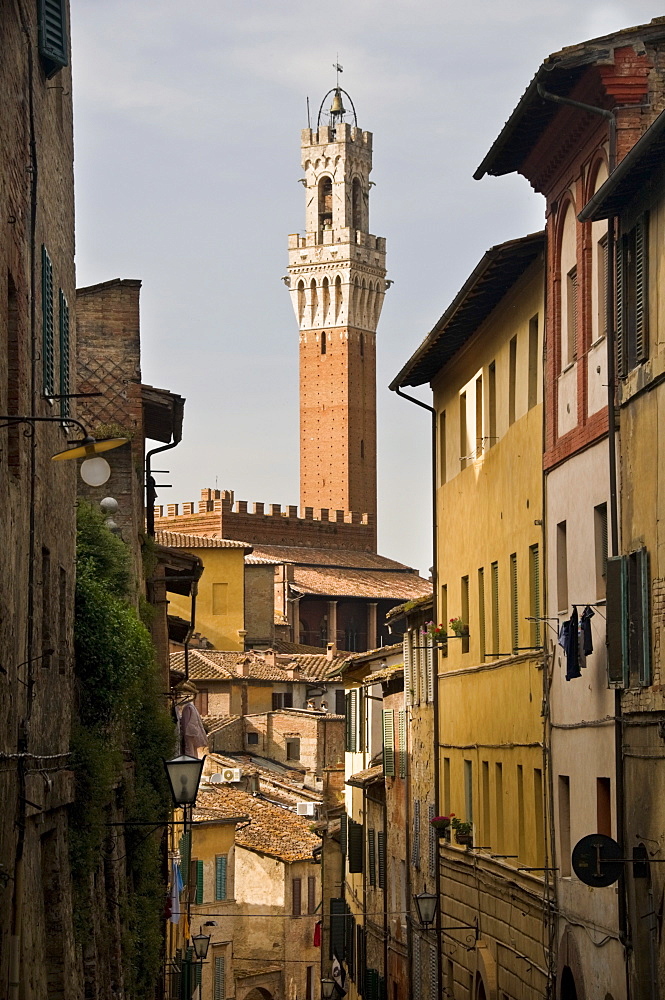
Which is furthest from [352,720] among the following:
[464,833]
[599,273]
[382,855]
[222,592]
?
[222,592]

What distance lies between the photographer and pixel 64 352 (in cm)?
1534

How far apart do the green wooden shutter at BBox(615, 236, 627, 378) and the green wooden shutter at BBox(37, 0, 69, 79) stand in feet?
16.4

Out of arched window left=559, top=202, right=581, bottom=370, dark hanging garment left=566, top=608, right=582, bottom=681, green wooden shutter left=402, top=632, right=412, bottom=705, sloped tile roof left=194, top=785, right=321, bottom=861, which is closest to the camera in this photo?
dark hanging garment left=566, top=608, right=582, bottom=681

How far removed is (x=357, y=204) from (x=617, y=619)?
112 meters

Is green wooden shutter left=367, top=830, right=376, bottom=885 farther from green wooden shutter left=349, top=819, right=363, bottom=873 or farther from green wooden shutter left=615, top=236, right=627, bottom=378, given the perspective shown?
green wooden shutter left=615, top=236, right=627, bottom=378

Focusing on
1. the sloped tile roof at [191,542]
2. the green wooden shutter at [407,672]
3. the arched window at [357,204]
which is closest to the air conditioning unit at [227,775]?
the sloped tile roof at [191,542]

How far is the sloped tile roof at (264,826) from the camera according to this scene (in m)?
51.8

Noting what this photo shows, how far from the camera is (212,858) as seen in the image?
155 ft

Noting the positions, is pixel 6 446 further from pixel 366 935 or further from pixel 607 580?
pixel 366 935

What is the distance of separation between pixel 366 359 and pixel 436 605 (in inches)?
3780

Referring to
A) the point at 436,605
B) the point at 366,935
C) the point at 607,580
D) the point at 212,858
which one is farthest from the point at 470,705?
the point at 212,858

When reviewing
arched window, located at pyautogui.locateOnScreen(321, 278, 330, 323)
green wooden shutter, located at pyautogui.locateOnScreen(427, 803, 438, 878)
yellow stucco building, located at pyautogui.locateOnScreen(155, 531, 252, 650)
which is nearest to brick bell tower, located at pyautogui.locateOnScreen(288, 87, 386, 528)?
arched window, located at pyautogui.locateOnScreen(321, 278, 330, 323)

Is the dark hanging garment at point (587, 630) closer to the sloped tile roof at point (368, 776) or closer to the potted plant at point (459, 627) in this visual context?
the potted plant at point (459, 627)

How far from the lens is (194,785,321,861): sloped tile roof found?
170 ft
